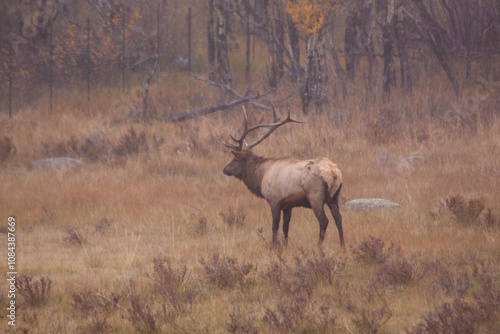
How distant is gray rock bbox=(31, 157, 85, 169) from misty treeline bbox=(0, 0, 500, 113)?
19.2 feet

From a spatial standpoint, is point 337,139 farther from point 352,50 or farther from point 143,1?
point 143,1

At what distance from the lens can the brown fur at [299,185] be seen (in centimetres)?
599

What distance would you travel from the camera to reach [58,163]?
1189 cm

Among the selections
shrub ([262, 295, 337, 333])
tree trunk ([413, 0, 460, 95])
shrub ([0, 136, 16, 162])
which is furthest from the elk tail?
tree trunk ([413, 0, 460, 95])

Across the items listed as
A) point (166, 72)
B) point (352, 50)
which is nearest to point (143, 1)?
point (166, 72)

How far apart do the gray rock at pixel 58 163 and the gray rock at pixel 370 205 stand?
631 centimetres

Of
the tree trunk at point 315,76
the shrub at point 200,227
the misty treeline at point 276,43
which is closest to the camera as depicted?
the shrub at point 200,227

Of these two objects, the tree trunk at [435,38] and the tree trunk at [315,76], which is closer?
the tree trunk at [315,76]

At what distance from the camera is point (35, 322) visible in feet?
15.5

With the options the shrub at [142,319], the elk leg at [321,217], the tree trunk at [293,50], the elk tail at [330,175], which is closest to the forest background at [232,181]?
the shrub at [142,319]

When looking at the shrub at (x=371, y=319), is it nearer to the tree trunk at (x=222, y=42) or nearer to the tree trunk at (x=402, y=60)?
the tree trunk at (x=402, y=60)

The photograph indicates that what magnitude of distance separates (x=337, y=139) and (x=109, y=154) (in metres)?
5.16

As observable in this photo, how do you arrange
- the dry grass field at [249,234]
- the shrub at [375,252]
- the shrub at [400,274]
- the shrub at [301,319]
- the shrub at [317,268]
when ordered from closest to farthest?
1. the shrub at [301,319]
2. the dry grass field at [249,234]
3. the shrub at [400,274]
4. the shrub at [317,268]
5. the shrub at [375,252]

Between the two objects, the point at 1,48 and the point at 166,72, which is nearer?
the point at 1,48
